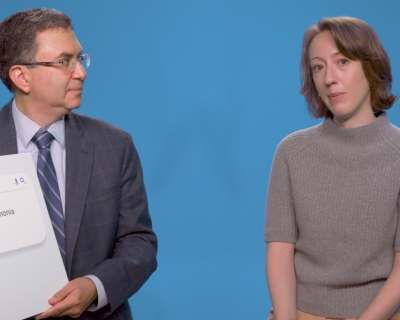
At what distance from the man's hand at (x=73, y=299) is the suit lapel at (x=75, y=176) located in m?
0.11

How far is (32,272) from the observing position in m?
1.54

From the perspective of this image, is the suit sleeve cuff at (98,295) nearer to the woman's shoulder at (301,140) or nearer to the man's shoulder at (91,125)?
the man's shoulder at (91,125)

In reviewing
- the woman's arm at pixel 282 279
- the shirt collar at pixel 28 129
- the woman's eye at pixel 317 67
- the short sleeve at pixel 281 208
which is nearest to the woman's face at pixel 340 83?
the woman's eye at pixel 317 67

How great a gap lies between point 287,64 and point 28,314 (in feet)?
7.77

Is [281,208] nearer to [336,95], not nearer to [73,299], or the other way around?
[336,95]

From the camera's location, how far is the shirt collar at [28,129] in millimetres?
1813

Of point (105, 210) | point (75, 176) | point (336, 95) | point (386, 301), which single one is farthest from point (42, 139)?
point (386, 301)

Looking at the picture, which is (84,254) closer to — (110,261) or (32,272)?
(110,261)

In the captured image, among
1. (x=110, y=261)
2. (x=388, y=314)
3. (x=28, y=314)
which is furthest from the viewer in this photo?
(x=110, y=261)

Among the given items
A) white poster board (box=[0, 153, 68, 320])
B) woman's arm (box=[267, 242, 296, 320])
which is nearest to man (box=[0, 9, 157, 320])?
white poster board (box=[0, 153, 68, 320])

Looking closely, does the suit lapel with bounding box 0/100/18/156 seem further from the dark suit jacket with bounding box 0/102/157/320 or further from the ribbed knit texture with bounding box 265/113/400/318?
the ribbed knit texture with bounding box 265/113/400/318

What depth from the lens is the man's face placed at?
5.96 feet

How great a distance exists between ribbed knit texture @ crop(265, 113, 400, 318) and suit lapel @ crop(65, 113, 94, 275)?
53 centimetres

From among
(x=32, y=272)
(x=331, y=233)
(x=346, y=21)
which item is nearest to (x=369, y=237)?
(x=331, y=233)
